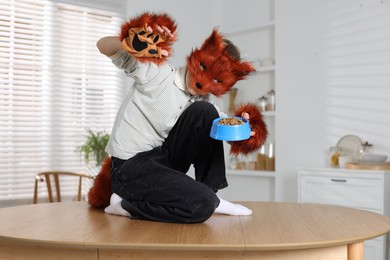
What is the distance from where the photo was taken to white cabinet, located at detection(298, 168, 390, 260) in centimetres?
314

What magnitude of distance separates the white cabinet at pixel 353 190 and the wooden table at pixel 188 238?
1.52m

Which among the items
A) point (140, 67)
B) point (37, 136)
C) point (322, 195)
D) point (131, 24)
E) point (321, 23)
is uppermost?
point (321, 23)

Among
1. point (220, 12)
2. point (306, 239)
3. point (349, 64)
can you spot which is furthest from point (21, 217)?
point (220, 12)

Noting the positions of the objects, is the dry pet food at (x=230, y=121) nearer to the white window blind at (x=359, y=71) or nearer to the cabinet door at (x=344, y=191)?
the cabinet door at (x=344, y=191)

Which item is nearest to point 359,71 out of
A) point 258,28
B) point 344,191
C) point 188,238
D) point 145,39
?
point 344,191

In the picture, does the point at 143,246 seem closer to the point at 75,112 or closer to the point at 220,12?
the point at 75,112

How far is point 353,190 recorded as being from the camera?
3279 millimetres

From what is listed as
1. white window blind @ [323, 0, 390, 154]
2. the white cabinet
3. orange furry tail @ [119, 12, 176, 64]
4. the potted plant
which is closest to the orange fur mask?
orange furry tail @ [119, 12, 176, 64]

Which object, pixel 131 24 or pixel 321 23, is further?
pixel 321 23

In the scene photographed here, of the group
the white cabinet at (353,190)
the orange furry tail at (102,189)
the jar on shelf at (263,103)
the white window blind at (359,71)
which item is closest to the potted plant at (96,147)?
the jar on shelf at (263,103)

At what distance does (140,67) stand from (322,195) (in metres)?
2.12

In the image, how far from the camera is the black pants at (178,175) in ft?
5.39

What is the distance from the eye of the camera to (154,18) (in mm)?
1624

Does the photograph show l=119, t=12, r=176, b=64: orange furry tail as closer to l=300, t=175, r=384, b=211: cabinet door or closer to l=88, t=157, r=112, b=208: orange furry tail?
l=88, t=157, r=112, b=208: orange furry tail
